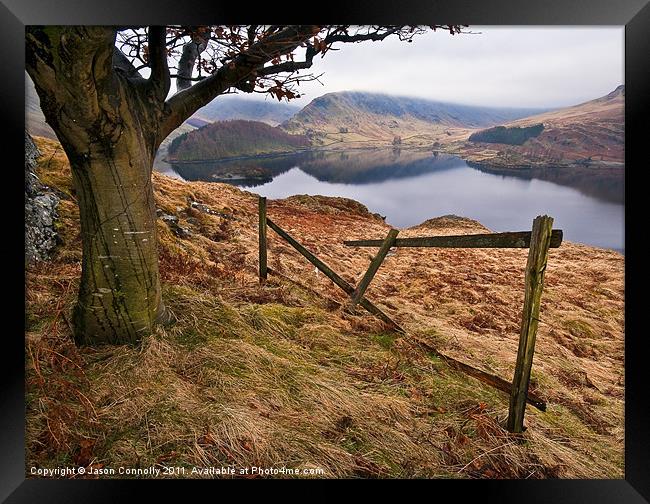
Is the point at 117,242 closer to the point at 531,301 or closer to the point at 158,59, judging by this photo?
the point at 158,59

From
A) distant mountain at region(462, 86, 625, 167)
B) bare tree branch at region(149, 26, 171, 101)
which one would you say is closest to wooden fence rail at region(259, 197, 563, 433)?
distant mountain at region(462, 86, 625, 167)

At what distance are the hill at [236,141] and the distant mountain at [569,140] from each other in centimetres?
285

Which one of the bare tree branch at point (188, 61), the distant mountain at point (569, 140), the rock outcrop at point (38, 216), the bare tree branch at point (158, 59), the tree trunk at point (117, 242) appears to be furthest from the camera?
the rock outcrop at point (38, 216)

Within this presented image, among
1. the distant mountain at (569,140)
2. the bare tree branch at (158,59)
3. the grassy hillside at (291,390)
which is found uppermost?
the bare tree branch at (158,59)

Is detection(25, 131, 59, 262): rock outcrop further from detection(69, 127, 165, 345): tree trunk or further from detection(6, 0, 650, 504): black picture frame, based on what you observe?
detection(69, 127, 165, 345): tree trunk

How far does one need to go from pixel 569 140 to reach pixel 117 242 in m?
5.48

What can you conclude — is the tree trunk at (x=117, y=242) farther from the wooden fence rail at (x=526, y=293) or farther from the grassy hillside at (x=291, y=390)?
the wooden fence rail at (x=526, y=293)

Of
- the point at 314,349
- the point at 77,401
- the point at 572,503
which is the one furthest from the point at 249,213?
the point at 572,503

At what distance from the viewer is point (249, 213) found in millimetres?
9055

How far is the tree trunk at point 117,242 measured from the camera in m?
2.69
